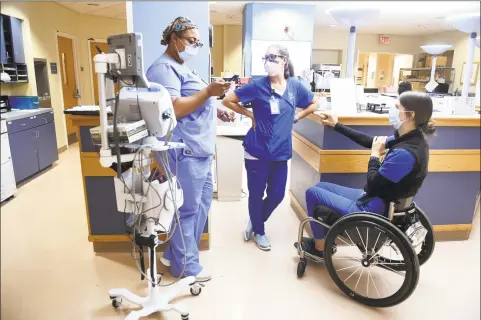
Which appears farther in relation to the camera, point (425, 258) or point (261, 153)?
point (261, 153)

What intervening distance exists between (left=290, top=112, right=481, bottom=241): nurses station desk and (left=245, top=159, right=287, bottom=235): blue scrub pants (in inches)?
10.3

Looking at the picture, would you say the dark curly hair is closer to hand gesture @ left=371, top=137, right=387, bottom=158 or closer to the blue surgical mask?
the blue surgical mask

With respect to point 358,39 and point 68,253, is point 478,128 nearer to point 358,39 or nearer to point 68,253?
point 358,39

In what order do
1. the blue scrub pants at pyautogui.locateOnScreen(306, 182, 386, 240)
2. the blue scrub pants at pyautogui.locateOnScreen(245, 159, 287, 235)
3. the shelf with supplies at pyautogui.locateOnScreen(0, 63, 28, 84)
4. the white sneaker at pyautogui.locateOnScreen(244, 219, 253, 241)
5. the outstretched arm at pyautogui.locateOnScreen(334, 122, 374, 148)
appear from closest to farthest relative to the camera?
the shelf with supplies at pyautogui.locateOnScreen(0, 63, 28, 84) → the blue scrub pants at pyautogui.locateOnScreen(306, 182, 386, 240) → the outstretched arm at pyautogui.locateOnScreen(334, 122, 374, 148) → the blue scrub pants at pyautogui.locateOnScreen(245, 159, 287, 235) → the white sneaker at pyautogui.locateOnScreen(244, 219, 253, 241)

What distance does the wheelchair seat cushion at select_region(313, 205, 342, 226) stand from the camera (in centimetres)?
180

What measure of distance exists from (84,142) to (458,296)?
2.28 meters

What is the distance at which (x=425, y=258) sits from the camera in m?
1.78

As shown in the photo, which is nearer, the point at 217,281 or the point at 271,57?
the point at 217,281

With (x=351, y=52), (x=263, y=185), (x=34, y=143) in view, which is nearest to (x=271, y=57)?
(x=351, y=52)

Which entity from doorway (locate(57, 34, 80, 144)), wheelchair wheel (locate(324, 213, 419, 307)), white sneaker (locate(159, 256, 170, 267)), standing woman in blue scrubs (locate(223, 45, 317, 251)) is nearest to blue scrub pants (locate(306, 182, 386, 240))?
wheelchair wheel (locate(324, 213, 419, 307))

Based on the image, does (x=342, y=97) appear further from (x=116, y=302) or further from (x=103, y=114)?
(x=116, y=302)

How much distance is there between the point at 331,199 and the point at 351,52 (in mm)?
782

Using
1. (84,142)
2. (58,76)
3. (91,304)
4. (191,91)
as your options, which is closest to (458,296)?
(191,91)

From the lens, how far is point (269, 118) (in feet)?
6.99
